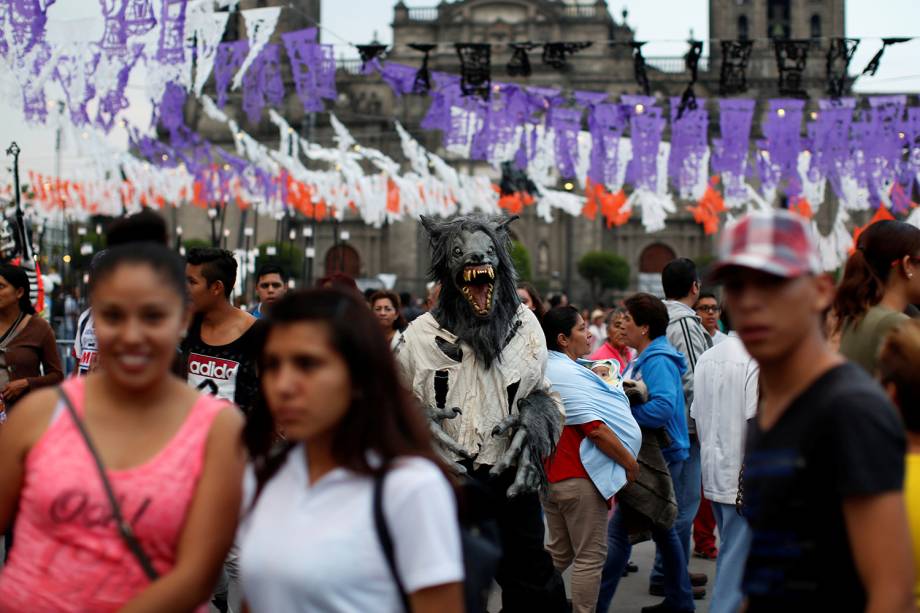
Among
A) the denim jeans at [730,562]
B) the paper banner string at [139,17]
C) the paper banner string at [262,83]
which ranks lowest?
the denim jeans at [730,562]

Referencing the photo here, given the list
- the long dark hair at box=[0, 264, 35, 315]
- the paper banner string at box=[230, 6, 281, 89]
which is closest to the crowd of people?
the long dark hair at box=[0, 264, 35, 315]

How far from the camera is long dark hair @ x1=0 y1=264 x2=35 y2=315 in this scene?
6.28 metres

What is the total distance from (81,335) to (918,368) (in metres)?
4.55

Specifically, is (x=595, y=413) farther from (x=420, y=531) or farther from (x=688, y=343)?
(x=420, y=531)

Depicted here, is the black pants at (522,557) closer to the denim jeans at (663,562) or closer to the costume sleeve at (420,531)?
the denim jeans at (663,562)

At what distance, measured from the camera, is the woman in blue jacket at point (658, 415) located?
6012 millimetres

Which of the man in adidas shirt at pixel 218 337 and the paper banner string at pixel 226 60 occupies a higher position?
the paper banner string at pixel 226 60

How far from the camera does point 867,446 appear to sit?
2164 mm

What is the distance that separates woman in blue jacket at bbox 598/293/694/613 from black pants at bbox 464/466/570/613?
140cm

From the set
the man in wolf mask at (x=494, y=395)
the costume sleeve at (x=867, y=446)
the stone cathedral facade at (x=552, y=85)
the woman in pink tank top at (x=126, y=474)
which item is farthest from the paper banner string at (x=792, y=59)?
the stone cathedral facade at (x=552, y=85)

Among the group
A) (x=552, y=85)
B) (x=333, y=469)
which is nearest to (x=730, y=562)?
(x=333, y=469)

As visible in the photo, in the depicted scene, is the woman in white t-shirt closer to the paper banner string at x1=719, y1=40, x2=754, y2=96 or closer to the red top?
the red top

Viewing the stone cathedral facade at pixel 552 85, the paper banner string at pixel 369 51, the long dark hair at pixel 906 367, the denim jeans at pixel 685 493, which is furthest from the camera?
the stone cathedral facade at pixel 552 85

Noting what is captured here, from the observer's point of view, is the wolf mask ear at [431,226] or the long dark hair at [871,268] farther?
the wolf mask ear at [431,226]
